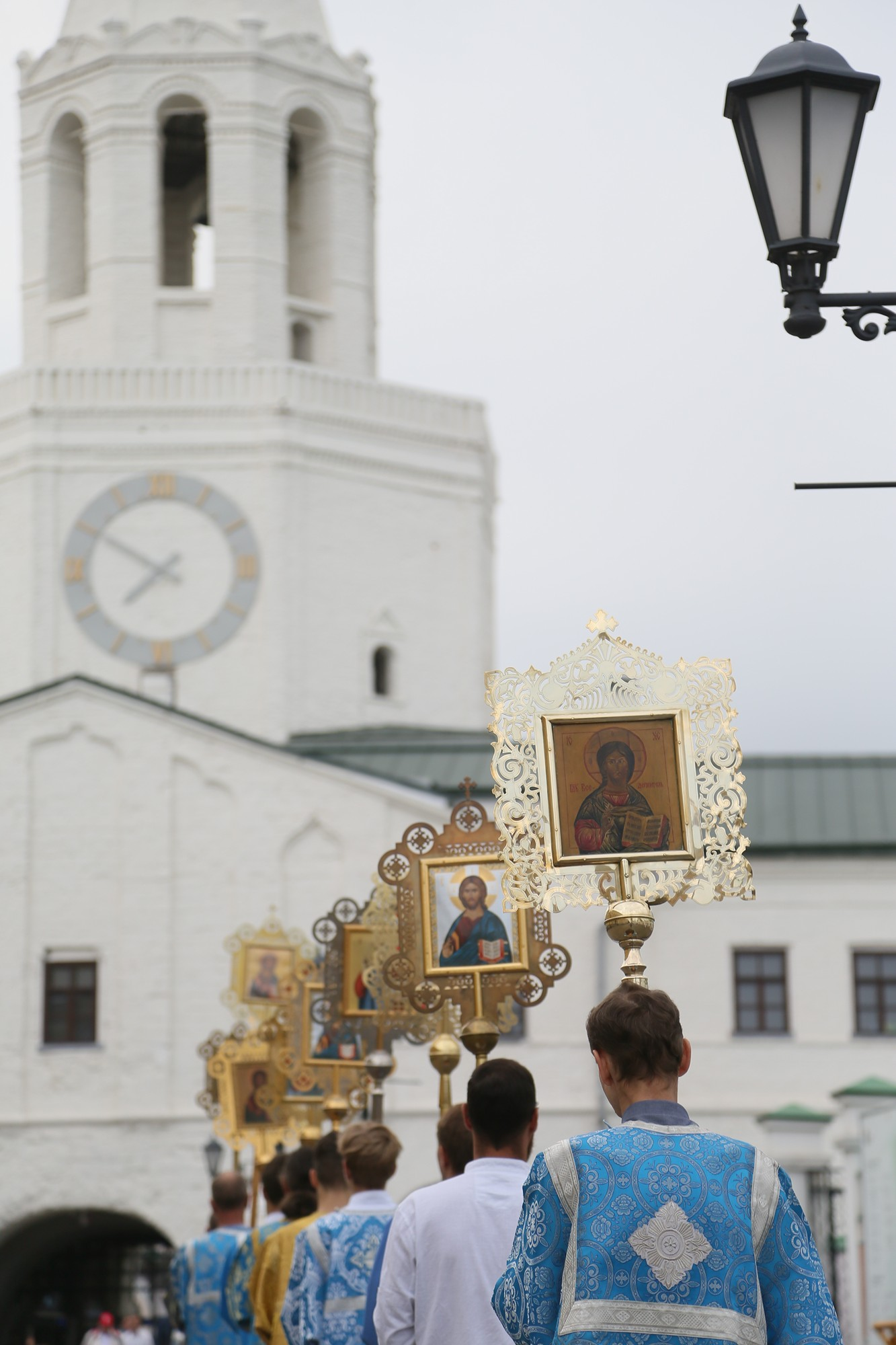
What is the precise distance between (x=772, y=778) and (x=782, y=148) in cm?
2661

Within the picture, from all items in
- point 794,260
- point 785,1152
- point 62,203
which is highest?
point 62,203

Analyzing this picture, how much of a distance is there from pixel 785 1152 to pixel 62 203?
18.5 m

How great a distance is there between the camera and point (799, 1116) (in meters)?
26.9

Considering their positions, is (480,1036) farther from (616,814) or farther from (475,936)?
(616,814)

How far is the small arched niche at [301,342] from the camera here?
35625 millimetres

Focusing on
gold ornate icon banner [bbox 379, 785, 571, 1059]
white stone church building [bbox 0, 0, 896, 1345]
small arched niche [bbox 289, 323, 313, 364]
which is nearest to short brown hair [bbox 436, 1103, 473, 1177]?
gold ornate icon banner [bbox 379, 785, 571, 1059]

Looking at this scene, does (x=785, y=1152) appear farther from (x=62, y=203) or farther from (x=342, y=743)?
(x=62, y=203)

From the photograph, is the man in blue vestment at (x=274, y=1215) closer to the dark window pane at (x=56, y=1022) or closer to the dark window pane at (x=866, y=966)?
the dark window pane at (x=866, y=966)

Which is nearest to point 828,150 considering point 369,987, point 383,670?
point 369,987

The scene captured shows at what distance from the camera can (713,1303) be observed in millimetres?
4723

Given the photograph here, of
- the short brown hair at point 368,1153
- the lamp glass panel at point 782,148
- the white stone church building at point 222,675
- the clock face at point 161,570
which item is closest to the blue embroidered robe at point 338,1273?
the short brown hair at point 368,1153

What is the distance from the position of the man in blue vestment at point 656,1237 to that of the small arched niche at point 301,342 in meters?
31.3

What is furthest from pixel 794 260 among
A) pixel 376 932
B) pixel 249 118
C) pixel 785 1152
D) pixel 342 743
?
pixel 249 118

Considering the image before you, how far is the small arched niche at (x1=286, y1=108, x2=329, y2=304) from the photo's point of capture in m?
35.5
